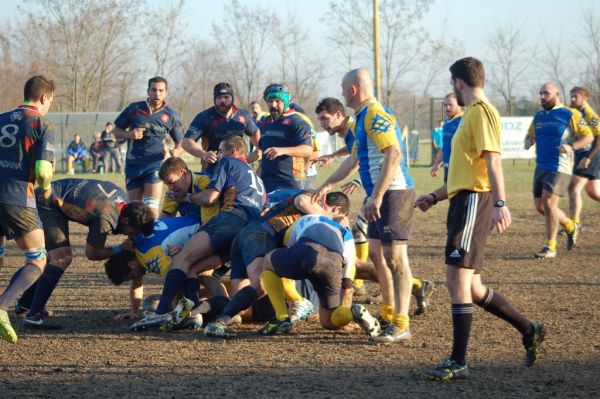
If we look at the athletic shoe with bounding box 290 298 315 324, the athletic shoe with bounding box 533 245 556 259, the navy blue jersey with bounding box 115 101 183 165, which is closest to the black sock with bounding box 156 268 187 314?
the athletic shoe with bounding box 290 298 315 324

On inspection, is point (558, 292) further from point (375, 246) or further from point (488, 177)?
point (488, 177)

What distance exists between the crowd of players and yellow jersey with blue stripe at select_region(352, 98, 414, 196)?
1cm

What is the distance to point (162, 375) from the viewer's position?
5.67 m

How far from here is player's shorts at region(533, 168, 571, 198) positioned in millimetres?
11422

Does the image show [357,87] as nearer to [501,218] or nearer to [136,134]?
[501,218]

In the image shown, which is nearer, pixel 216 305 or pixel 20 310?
pixel 216 305

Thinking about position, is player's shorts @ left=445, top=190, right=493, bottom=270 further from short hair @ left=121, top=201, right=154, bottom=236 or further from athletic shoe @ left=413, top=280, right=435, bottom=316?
short hair @ left=121, top=201, right=154, bottom=236

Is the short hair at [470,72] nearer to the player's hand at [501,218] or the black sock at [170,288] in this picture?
the player's hand at [501,218]

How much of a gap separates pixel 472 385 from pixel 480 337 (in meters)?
1.42

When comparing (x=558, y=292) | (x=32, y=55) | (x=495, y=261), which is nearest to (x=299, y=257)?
(x=558, y=292)

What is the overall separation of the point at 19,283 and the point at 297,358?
2312 mm

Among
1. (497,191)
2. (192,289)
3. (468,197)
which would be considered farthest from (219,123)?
(497,191)

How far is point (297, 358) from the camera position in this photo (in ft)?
20.2

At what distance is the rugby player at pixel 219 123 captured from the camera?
10141 mm
